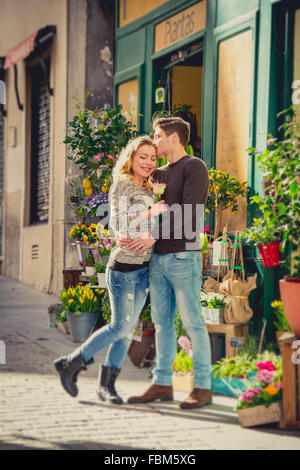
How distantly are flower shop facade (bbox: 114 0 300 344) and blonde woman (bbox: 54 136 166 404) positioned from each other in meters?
1.67

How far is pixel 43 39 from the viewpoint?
11.8 metres

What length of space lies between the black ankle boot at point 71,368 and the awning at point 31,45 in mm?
7582

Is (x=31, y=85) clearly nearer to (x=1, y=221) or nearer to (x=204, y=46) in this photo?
(x=1, y=221)

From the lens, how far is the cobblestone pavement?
14.5 ft

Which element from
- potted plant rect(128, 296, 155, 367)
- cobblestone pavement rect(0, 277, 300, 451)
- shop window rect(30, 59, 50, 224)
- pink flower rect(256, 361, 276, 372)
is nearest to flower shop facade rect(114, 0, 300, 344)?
potted plant rect(128, 296, 155, 367)

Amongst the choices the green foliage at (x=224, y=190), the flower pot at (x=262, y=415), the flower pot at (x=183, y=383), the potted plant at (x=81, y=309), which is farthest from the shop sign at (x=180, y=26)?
the flower pot at (x=262, y=415)

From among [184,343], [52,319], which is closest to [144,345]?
[184,343]

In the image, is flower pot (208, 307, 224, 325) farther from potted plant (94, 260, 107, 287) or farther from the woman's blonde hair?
potted plant (94, 260, 107, 287)

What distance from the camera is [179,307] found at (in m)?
5.06

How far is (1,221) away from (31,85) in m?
3.01

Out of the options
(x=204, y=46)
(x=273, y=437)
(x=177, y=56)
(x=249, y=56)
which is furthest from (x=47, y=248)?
(x=273, y=437)

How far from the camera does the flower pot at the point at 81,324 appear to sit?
769cm

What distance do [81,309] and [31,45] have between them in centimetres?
576

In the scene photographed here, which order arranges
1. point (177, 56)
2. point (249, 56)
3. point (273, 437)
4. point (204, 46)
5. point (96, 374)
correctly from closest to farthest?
1. point (273, 437)
2. point (96, 374)
3. point (249, 56)
4. point (204, 46)
5. point (177, 56)
